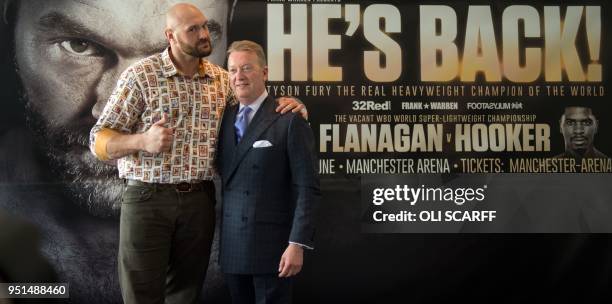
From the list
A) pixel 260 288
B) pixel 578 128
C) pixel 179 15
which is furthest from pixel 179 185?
pixel 578 128

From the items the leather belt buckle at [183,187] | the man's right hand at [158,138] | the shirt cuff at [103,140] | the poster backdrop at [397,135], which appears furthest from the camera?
the poster backdrop at [397,135]

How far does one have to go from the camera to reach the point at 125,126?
8.28ft

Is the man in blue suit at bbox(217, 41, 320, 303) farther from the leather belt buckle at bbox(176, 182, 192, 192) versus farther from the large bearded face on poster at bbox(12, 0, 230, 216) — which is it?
the large bearded face on poster at bbox(12, 0, 230, 216)

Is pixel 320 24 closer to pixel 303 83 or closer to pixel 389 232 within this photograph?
pixel 303 83

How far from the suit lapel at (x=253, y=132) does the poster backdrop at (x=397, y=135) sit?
1367 millimetres

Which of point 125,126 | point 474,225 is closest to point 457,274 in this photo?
point 474,225

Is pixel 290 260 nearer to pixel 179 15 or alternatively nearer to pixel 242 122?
pixel 242 122

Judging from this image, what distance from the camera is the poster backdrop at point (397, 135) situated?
386cm

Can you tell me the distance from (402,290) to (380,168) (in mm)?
788

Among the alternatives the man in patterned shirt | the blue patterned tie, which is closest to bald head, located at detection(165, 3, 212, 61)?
the man in patterned shirt

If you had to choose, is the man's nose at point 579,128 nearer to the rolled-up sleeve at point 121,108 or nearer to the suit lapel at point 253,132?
the suit lapel at point 253,132

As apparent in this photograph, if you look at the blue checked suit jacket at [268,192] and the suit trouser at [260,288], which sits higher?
the blue checked suit jacket at [268,192]

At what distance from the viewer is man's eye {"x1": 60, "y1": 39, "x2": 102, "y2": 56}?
387cm

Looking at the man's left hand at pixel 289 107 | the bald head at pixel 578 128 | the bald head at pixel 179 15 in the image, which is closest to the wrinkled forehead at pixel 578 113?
the bald head at pixel 578 128
